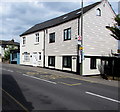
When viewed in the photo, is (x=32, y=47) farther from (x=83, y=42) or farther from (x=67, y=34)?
(x=83, y=42)

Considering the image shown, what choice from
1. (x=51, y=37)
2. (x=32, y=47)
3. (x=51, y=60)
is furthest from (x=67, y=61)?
(x=32, y=47)

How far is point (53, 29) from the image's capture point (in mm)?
21078

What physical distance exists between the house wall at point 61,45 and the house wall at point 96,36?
1293 mm

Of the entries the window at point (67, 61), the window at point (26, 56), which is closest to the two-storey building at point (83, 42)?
the window at point (67, 61)

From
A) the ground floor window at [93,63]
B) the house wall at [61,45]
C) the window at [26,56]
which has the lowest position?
the ground floor window at [93,63]

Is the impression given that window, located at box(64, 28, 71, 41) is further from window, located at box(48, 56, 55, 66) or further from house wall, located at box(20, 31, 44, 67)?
house wall, located at box(20, 31, 44, 67)

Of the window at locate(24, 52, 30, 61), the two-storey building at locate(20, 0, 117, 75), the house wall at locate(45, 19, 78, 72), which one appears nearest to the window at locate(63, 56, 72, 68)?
the two-storey building at locate(20, 0, 117, 75)

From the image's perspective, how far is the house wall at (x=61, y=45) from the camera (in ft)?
55.8

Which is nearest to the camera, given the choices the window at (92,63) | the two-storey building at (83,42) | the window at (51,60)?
the two-storey building at (83,42)

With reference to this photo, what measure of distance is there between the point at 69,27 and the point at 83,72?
20.0 ft

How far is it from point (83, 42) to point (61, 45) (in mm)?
3893

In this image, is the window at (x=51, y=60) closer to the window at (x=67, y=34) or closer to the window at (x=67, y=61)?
the window at (x=67, y=61)

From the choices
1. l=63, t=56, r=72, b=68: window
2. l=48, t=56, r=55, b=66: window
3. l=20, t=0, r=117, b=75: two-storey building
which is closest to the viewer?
l=20, t=0, r=117, b=75: two-storey building

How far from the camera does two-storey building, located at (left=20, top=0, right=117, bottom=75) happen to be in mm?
16312
